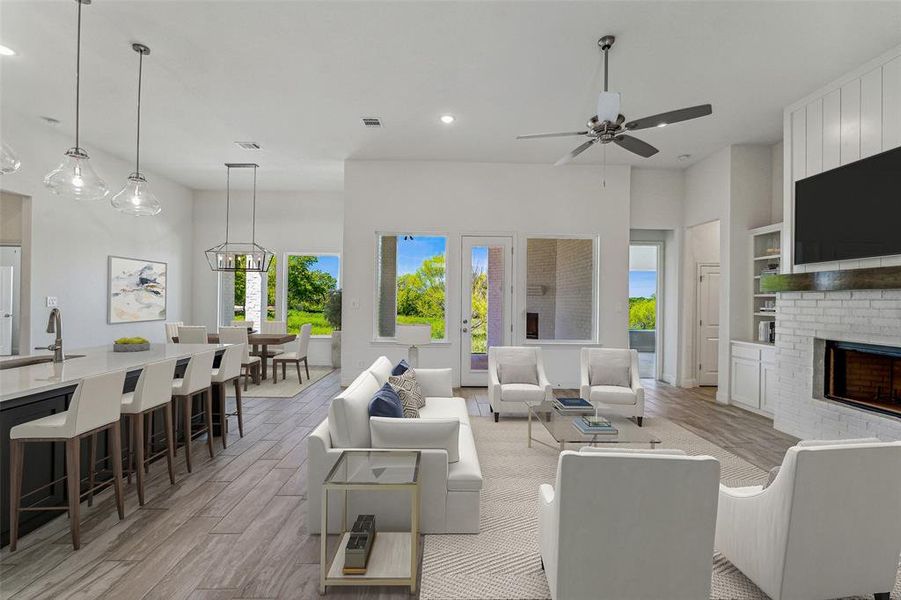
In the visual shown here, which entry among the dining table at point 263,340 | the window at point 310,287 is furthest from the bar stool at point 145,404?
the window at point 310,287

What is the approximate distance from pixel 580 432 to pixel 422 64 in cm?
331

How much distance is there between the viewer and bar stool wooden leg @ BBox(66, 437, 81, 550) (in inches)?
95.1

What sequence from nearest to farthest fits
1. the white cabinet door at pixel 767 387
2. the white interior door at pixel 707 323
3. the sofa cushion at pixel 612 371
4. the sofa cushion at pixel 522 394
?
the sofa cushion at pixel 522 394, the sofa cushion at pixel 612 371, the white cabinet door at pixel 767 387, the white interior door at pixel 707 323

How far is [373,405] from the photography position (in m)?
2.78

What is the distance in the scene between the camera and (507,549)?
96.2 inches

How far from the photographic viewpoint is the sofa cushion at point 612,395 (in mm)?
4781

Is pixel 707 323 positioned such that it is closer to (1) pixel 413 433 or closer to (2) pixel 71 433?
(1) pixel 413 433

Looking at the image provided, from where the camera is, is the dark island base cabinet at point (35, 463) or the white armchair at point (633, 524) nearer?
the white armchair at point (633, 524)

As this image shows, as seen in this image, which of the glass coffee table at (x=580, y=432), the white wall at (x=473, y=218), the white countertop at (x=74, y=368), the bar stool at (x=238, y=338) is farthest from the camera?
the white wall at (x=473, y=218)

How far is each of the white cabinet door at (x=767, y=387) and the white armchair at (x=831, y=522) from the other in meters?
3.70

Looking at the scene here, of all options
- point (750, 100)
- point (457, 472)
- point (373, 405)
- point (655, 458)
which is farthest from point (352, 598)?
point (750, 100)

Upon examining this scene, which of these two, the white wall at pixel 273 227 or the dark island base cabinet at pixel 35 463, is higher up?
the white wall at pixel 273 227

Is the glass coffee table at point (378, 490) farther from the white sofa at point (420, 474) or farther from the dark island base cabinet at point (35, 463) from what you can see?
the dark island base cabinet at point (35, 463)

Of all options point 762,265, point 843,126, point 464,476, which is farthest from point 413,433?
point 762,265
